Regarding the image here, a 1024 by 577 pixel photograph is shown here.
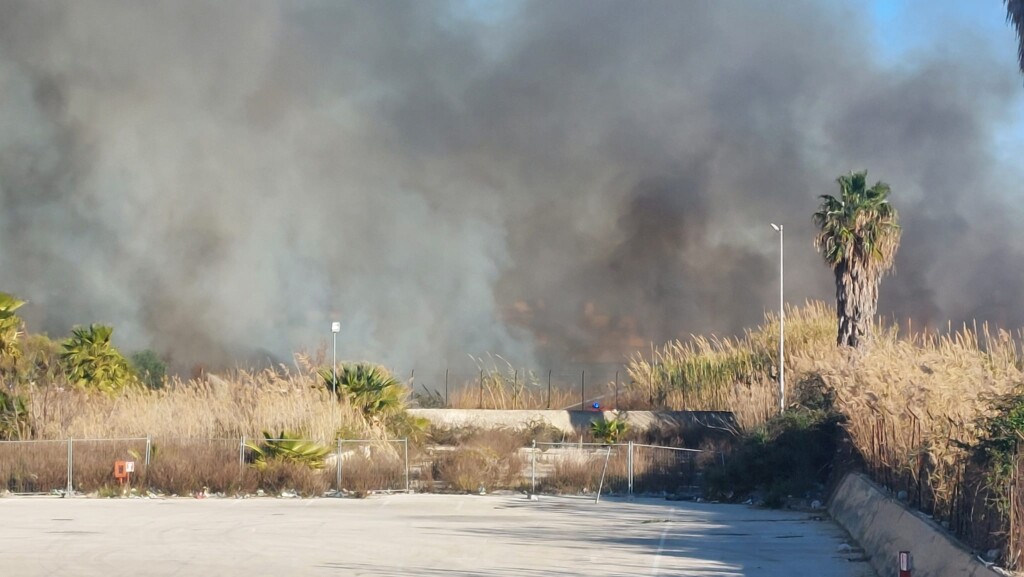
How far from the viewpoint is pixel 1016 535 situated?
34.0 feet

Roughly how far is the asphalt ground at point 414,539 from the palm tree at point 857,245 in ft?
49.1

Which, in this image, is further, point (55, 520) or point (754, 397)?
point (754, 397)

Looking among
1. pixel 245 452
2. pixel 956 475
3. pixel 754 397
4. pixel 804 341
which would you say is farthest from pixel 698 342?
pixel 956 475

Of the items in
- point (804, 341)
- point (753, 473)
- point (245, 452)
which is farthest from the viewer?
point (804, 341)

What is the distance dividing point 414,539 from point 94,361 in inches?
950

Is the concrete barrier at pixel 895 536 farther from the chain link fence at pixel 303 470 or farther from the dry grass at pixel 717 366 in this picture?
the dry grass at pixel 717 366

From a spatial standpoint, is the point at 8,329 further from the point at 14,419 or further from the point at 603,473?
the point at 603,473

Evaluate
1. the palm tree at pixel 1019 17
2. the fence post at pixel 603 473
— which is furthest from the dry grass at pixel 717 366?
the palm tree at pixel 1019 17

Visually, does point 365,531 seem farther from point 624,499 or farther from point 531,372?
point 531,372

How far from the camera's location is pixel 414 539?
1844cm

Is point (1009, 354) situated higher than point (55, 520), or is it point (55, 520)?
point (1009, 354)

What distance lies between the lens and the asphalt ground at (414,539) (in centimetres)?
1502

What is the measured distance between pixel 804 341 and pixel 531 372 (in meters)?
11.6

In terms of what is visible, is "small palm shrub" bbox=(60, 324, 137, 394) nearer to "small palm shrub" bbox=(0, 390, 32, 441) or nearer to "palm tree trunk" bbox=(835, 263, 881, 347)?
"small palm shrub" bbox=(0, 390, 32, 441)
